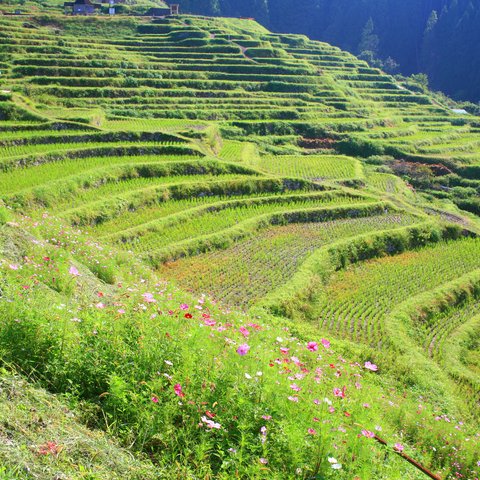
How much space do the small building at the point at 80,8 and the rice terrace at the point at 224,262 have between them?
8.96 feet

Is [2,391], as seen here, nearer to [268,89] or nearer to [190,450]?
[190,450]

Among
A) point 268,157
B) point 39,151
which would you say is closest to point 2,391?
point 39,151

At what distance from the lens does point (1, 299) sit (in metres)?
5.77

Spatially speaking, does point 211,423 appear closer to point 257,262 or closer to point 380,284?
point 257,262

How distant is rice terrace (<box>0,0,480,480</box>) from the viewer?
4707 millimetres

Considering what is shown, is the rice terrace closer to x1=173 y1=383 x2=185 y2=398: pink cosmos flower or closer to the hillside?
x1=173 y1=383 x2=185 y2=398: pink cosmos flower

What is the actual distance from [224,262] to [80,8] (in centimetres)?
6479

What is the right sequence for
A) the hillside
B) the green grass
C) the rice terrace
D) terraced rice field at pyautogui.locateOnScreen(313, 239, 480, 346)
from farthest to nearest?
1. the hillside
2. the green grass
3. terraced rice field at pyautogui.locateOnScreen(313, 239, 480, 346)
4. the rice terrace

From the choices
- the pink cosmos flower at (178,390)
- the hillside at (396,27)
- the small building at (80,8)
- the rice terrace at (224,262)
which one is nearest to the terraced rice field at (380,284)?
the rice terrace at (224,262)

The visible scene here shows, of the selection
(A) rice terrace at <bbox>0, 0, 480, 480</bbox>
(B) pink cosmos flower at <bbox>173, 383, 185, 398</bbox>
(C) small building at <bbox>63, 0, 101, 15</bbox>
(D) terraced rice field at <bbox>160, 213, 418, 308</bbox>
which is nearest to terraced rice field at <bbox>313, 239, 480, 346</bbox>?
(A) rice terrace at <bbox>0, 0, 480, 480</bbox>

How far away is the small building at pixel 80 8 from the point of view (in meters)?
70.3

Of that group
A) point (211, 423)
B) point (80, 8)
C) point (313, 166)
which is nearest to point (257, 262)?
point (211, 423)

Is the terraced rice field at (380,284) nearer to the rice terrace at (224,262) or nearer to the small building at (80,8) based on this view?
the rice terrace at (224,262)

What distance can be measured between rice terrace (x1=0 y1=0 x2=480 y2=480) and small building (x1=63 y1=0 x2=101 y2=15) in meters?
2.73
